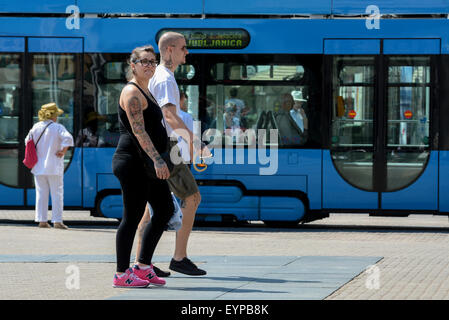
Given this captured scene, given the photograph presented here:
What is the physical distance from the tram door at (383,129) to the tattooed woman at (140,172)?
6.63 metres

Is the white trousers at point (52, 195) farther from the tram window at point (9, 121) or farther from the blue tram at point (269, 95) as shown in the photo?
the tram window at point (9, 121)

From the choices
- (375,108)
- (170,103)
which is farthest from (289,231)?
(170,103)

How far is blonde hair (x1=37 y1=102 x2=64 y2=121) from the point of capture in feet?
47.0

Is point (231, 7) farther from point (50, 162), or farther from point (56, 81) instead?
point (50, 162)

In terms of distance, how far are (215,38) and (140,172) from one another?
281 inches

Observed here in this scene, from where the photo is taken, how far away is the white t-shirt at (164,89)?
8.38m

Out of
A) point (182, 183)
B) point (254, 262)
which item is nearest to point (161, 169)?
point (182, 183)

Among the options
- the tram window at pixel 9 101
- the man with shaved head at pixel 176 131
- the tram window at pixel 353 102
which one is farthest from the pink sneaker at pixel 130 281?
the tram window at pixel 9 101

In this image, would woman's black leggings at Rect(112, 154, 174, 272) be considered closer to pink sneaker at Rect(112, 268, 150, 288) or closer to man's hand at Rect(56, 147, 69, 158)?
pink sneaker at Rect(112, 268, 150, 288)

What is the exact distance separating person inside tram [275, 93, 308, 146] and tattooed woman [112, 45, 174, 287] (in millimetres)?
6650

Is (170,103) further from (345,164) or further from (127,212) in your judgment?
(345,164)

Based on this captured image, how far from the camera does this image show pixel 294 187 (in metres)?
14.5

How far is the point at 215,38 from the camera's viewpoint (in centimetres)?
1477
